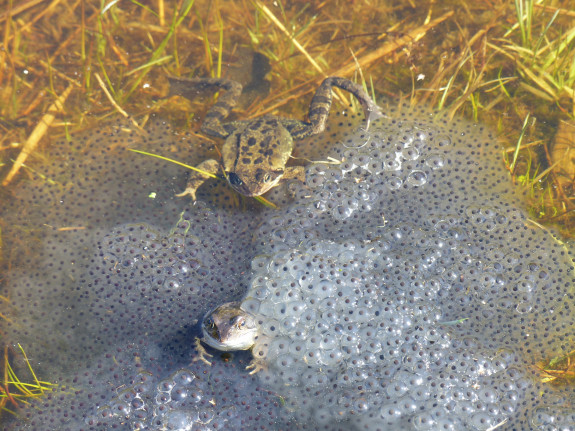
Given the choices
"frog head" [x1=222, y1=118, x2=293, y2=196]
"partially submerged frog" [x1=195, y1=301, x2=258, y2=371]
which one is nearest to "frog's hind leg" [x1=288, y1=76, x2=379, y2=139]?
"frog head" [x1=222, y1=118, x2=293, y2=196]

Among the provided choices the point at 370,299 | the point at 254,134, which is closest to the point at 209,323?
the point at 370,299

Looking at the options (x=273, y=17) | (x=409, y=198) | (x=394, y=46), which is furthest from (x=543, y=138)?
(x=273, y=17)

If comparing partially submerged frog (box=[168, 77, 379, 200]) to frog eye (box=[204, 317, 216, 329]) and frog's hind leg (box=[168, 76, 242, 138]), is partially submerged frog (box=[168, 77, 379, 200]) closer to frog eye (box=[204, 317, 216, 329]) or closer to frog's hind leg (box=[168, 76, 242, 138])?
frog's hind leg (box=[168, 76, 242, 138])

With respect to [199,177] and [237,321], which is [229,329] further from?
[199,177]

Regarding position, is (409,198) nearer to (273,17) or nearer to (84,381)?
(273,17)

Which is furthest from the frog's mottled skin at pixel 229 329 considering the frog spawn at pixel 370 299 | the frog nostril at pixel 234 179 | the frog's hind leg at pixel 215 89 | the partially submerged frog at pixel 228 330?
the frog's hind leg at pixel 215 89

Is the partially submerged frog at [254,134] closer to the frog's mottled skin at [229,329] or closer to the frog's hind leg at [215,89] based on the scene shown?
the frog's hind leg at [215,89]
